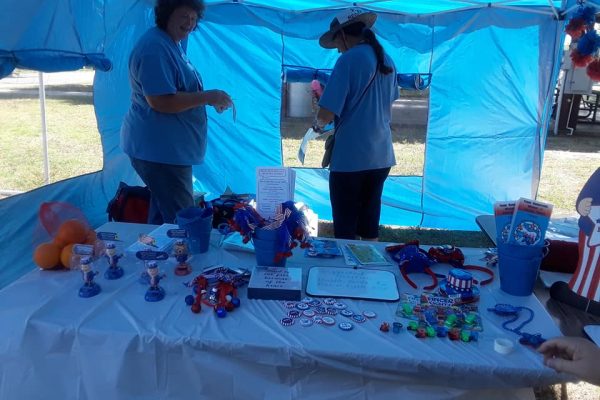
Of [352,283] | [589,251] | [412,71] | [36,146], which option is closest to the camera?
[589,251]

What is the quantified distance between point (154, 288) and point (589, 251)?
107cm

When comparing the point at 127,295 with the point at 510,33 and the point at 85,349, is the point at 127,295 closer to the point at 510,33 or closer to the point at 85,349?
the point at 85,349

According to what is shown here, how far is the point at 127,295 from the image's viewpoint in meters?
1.17

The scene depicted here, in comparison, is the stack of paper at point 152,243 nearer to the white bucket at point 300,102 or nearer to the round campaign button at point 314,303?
the round campaign button at point 314,303

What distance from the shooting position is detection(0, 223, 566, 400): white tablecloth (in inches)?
37.7

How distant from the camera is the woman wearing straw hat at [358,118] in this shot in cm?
204

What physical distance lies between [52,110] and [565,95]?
28.1 feet

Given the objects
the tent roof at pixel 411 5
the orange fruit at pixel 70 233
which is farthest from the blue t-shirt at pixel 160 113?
the tent roof at pixel 411 5

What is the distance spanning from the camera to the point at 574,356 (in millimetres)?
892

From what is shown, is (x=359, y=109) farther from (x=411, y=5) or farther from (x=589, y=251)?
(x=411, y=5)

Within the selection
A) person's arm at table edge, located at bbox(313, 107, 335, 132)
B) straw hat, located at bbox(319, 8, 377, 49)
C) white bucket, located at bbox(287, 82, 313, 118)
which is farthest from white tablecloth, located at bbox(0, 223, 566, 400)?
white bucket, located at bbox(287, 82, 313, 118)

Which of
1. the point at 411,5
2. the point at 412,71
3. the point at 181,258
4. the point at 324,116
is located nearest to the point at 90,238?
the point at 181,258

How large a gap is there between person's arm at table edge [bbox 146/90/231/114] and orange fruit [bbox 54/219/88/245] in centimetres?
62

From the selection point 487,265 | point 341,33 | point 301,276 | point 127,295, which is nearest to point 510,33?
point 341,33
